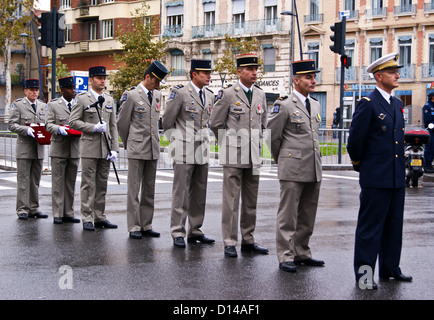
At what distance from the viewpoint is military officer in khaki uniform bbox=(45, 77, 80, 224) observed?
33.1 feet

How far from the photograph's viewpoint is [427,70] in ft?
144

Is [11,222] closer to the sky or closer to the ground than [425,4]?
closer to the ground

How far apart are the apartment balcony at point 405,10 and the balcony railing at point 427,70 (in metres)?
3.25

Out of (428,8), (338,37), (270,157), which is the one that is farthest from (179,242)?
(428,8)

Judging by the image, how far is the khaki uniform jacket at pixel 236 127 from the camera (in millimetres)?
7906

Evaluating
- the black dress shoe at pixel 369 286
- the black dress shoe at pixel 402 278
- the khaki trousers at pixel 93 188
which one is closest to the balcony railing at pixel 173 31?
the khaki trousers at pixel 93 188

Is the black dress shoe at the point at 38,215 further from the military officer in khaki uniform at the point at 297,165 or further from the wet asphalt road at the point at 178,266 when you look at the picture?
the military officer in khaki uniform at the point at 297,165

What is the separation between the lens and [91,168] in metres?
9.66

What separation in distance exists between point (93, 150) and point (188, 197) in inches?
69.8

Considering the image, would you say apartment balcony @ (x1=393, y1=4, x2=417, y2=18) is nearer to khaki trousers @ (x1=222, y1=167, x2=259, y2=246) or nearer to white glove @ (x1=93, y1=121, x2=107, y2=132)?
white glove @ (x1=93, y1=121, x2=107, y2=132)

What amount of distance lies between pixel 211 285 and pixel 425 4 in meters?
41.2

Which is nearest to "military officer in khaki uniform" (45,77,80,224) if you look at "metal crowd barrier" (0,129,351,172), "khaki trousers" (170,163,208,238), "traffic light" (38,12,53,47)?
"khaki trousers" (170,163,208,238)

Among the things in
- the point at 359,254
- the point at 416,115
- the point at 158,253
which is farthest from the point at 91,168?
the point at 416,115
